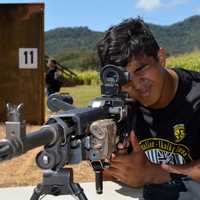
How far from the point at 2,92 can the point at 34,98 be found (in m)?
0.69

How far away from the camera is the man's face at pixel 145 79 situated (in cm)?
258

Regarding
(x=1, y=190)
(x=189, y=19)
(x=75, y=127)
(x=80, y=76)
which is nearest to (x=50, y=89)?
(x=1, y=190)

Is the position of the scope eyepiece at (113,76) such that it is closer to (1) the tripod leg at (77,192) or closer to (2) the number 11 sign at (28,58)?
(1) the tripod leg at (77,192)

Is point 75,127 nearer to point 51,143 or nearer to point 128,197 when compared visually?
point 51,143

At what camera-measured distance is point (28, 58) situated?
39.6 feet

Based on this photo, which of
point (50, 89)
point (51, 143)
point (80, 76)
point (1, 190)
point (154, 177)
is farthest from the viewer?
point (80, 76)

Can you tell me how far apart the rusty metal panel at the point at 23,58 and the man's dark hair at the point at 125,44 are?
909cm

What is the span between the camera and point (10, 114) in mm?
1729

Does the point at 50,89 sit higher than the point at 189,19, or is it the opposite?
the point at 189,19

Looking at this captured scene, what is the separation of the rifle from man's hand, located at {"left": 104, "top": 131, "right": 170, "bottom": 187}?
0.10 m

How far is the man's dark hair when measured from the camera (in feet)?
8.79

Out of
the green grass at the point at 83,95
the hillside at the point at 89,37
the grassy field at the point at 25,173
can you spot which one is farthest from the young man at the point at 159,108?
the hillside at the point at 89,37

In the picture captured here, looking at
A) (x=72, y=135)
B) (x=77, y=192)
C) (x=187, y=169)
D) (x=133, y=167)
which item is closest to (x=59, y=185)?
(x=77, y=192)

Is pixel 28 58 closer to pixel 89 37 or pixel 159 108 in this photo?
pixel 159 108
